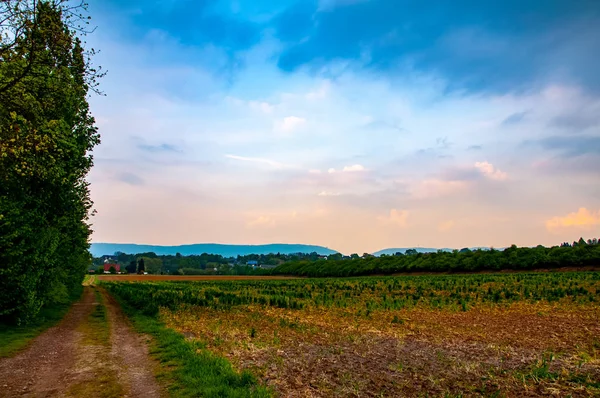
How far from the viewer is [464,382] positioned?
941 cm

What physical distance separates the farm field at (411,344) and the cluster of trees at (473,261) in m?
39.7

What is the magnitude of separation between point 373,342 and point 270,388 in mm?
6846

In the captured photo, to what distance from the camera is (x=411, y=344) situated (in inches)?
562

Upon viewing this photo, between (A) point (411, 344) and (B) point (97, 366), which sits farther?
(A) point (411, 344)

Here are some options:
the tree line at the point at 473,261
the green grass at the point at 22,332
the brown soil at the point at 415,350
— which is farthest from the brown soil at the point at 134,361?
the tree line at the point at 473,261

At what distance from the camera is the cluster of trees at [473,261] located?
202 ft

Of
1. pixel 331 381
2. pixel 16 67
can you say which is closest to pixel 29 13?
pixel 16 67

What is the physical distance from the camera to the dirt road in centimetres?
970

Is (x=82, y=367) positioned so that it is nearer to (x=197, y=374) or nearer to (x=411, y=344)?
(x=197, y=374)

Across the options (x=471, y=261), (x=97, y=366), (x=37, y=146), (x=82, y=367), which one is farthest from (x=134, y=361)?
(x=471, y=261)

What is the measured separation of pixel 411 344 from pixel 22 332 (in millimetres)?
18125

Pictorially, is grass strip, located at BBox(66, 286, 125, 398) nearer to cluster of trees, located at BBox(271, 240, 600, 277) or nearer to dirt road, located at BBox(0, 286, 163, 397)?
dirt road, located at BBox(0, 286, 163, 397)

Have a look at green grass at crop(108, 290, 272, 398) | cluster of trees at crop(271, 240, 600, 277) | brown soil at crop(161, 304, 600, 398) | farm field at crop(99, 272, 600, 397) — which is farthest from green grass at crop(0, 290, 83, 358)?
cluster of trees at crop(271, 240, 600, 277)

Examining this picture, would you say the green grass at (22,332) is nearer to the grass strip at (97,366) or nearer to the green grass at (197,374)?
the grass strip at (97,366)
